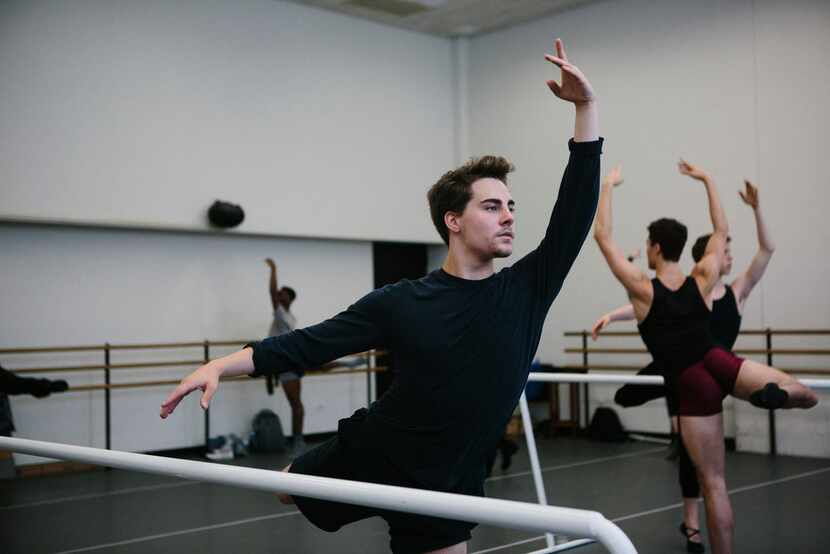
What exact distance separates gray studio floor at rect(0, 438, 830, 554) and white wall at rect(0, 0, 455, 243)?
8.50 ft

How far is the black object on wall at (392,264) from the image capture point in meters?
10.3

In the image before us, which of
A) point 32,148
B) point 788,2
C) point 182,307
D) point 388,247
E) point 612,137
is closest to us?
point 32,148

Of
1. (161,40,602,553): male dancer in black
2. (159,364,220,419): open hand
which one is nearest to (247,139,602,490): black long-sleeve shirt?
(161,40,602,553): male dancer in black

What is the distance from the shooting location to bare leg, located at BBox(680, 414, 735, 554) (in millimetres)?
3551

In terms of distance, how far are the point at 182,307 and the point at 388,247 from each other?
9.08ft

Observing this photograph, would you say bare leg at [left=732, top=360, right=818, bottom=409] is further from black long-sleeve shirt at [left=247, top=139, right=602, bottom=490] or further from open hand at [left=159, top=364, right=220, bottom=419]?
open hand at [left=159, top=364, right=220, bottom=419]

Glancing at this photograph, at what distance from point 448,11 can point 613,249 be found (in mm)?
6740

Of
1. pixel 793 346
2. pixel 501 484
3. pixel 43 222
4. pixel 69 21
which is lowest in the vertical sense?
pixel 501 484

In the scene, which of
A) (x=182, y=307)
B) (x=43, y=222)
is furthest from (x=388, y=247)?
(x=43, y=222)

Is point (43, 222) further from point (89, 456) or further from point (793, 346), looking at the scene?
point (793, 346)

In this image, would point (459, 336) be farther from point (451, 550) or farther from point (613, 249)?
point (613, 249)

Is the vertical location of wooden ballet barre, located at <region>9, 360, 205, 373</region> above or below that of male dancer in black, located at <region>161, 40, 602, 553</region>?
below

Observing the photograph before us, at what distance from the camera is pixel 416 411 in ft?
7.18

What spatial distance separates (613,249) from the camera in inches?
148
